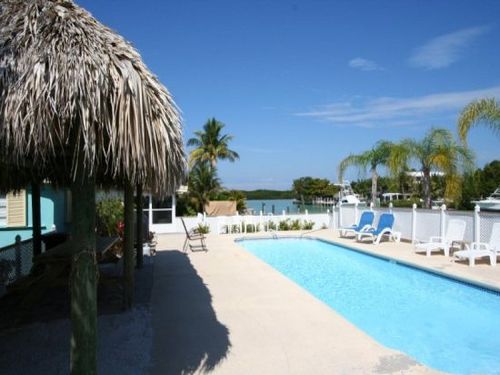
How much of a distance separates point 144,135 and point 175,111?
638 mm

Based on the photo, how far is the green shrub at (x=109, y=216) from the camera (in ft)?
45.1

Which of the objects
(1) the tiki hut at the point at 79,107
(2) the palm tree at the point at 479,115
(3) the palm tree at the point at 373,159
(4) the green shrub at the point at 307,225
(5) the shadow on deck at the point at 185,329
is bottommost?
(5) the shadow on deck at the point at 185,329

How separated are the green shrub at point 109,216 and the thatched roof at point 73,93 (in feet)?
34.4

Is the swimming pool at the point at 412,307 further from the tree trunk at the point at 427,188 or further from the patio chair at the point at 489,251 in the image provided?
the tree trunk at the point at 427,188

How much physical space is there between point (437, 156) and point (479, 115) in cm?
492

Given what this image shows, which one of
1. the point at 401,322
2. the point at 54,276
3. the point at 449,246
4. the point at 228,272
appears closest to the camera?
the point at 54,276

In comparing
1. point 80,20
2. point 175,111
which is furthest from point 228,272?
point 80,20

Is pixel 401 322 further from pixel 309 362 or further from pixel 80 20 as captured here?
pixel 80 20

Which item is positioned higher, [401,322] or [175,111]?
[175,111]

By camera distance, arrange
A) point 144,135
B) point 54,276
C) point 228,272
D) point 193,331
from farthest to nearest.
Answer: point 228,272
point 54,276
point 193,331
point 144,135

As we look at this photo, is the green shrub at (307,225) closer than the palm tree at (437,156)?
No

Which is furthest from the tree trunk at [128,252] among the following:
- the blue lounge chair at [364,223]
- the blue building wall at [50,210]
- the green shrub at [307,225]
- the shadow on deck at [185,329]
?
the green shrub at [307,225]

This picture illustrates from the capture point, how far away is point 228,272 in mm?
10031

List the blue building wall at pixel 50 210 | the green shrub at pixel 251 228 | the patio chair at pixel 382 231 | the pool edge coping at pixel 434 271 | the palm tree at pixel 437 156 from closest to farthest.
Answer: the pool edge coping at pixel 434 271, the blue building wall at pixel 50 210, the patio chair at pixel 382 231, the palm tree at pixel 437 156, the green shrub at pixel 251 228
